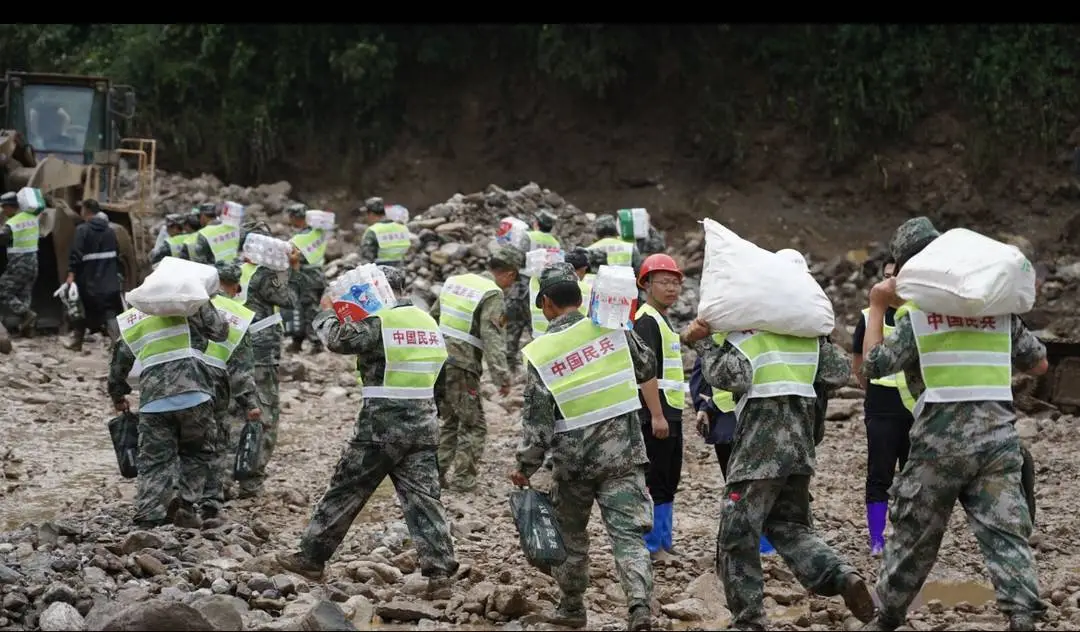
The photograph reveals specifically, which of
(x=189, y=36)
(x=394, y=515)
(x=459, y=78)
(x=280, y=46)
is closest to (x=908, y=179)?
(x=459, y=78)

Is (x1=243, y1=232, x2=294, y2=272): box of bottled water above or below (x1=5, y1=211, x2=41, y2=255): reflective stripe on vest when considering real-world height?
below

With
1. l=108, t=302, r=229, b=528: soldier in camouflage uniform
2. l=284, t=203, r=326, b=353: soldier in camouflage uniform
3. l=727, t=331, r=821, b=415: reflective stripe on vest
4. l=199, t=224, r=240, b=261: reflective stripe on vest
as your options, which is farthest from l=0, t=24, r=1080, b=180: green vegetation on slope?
l=727, t=331, r=821, b=415: reflective stripe on vest

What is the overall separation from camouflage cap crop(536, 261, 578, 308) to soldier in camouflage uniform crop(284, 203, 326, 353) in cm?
927

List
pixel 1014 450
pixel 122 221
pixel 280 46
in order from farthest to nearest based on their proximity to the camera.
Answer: pixel 280 46 < pixel 122 221 < pixel 1014 450

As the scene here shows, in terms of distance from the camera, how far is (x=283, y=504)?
30.3 ft

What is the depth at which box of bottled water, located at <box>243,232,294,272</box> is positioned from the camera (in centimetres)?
983

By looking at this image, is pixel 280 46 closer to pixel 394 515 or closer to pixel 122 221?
pixel 122 221

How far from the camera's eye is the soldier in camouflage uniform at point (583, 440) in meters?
5.91

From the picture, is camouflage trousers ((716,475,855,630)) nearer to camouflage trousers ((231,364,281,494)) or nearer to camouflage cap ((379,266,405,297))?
camouflage cap ((379,266,405,297))

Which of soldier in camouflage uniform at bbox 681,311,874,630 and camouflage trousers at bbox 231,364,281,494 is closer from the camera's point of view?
soldier in camouflage uniform at bbox 681,311,874,630

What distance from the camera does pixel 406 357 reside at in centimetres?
676

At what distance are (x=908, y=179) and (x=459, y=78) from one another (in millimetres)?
9596

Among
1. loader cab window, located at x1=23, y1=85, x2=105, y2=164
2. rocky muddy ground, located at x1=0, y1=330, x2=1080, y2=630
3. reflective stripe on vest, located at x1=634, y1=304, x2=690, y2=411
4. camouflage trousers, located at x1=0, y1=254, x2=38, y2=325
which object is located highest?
loader cab window, located at x1=23, y1=85, x2=105, y2=164

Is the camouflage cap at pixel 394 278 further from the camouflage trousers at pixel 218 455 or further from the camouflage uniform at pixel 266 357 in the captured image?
the camouflage uniform at pixel 266 357
